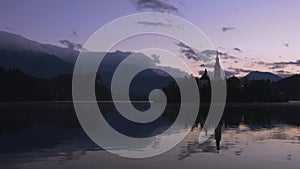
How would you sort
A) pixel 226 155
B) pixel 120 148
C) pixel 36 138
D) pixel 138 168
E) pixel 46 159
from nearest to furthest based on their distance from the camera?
1. pixel 138 168
2. pixel 46 159
3. pixel 226 155
4. pixel 120 148
5. pixel 36 138

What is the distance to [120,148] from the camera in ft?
108

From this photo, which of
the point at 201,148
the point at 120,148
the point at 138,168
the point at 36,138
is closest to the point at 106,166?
the point at 138,168

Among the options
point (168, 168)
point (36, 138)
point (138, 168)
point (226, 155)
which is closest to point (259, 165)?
point (226, 155)

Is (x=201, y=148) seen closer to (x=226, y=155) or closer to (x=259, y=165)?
(x=226, y=155)

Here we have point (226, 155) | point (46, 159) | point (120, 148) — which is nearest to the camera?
point (46, 159)

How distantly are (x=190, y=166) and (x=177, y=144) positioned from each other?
11.5 meters

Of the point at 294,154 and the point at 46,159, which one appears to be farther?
the point at 294,154

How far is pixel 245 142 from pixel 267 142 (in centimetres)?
201

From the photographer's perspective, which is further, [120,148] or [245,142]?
[245,142]

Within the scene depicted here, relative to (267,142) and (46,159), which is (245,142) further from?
(46,159)

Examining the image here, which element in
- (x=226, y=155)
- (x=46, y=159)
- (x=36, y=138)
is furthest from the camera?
(x=36, y=138)

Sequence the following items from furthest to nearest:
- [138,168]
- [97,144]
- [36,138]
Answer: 1. [36,138]
2. [97,144]
3. [138,168]

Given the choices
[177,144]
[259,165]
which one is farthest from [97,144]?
[259,165]

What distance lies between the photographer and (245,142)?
3753 centimetres
